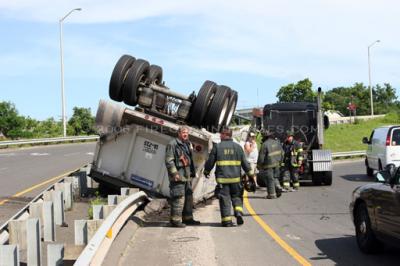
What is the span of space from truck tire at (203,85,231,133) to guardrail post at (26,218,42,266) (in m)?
6.86

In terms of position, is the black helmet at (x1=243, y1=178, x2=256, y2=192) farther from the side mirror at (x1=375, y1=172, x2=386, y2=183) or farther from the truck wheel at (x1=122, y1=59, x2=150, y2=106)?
the side mirror at (x1=375, y1=172, x2=386, y2=183)

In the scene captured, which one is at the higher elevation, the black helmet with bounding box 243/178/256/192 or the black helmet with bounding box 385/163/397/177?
the black helmet with bounding box 385/163/397/177

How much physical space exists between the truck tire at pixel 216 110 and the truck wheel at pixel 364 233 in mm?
5605

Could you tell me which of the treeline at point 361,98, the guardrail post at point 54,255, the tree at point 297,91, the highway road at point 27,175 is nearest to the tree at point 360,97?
the treeline at point 361,98

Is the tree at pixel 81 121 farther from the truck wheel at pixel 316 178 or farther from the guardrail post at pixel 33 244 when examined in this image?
the guardrail post at pixel 33 244

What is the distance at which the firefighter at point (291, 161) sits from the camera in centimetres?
1678

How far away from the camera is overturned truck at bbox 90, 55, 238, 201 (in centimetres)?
1280

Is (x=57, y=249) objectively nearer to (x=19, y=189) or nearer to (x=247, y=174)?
(x=247, y=174)

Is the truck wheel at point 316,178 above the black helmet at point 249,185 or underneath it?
underneath

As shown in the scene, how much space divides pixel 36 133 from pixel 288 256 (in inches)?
2169

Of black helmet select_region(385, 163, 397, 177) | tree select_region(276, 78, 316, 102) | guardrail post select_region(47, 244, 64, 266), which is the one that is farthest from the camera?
tree select_region(276, 78, 316, 102)

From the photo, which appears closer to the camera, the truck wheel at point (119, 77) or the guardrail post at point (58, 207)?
the guardrail post at point (58, 207)

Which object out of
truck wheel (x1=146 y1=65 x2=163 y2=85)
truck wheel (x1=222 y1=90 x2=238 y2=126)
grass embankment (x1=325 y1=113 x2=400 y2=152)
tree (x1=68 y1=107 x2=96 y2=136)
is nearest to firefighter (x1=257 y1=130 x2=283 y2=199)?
truck wheel (x1=222 y1=90 x2=238 y2=126)

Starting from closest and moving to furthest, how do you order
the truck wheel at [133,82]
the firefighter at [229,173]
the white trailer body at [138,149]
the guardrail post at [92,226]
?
the guardrail post at [92,226] < the firefighter at [229,173] < the white trailer body at [138,149] < the truck wheel at [133,82]
